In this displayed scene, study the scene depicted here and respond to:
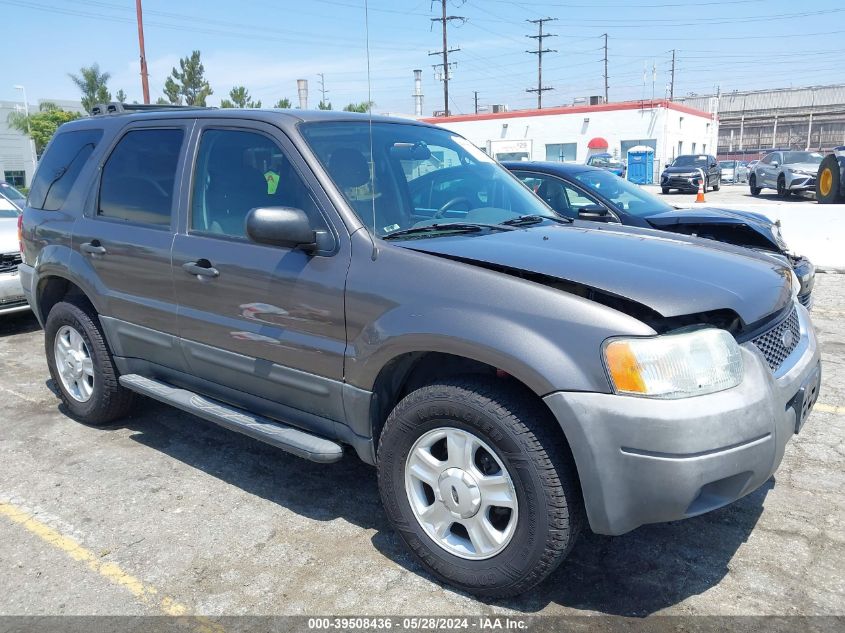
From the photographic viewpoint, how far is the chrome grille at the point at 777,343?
8.94 ft

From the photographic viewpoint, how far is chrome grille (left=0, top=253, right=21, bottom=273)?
6.97m

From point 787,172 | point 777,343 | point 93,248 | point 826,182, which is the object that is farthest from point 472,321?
point 787,172

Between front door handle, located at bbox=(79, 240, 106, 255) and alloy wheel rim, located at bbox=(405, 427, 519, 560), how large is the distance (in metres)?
2.43

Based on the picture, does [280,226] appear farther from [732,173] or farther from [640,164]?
[732,173]

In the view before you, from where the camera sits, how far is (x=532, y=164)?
7602 mm

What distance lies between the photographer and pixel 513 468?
2525mm

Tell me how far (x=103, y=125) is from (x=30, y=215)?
0.92 m

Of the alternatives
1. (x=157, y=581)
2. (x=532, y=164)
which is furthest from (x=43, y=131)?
(x=157, y=581)

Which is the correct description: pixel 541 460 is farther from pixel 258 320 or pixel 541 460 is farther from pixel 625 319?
pixel 258 320

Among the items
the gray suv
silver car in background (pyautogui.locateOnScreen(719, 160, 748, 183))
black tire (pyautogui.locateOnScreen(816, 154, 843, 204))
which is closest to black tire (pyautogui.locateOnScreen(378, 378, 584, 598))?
the gray suv

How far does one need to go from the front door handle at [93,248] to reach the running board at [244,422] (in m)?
0.75

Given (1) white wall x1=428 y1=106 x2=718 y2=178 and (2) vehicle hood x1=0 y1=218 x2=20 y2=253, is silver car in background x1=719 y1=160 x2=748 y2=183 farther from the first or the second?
(2) vehicle hood x1=0 y1=218 x2=20 y2=253

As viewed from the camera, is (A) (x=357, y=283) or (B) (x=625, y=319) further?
(A) (x=357, y=283)

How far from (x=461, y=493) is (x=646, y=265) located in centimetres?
113
